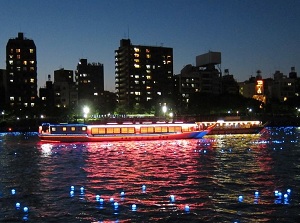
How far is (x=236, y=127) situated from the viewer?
8838 centimetres

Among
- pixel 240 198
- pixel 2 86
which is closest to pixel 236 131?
pixel 240 198

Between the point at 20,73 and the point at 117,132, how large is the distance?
8831 centimetres

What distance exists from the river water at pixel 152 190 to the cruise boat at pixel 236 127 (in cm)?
4751

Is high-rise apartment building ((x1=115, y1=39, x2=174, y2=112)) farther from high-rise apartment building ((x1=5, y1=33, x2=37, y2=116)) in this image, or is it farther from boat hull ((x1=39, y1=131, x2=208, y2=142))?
boat hull ((x1=39, y1=131, x2=208, y2=142))

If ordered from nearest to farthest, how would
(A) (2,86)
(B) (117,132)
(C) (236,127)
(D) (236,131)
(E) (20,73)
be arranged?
(B) (117,132)
(D) (236,131)
(C) (236,127)
(E) (20,73)
(A) (2,86)

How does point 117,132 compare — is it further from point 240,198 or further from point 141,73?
point 141,73

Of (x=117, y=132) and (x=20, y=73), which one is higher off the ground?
(x=20, y=73)

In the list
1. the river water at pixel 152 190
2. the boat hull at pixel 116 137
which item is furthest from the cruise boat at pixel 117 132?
the river water at pixel 152 190

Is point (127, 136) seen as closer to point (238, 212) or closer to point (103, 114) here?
point (238, 212)

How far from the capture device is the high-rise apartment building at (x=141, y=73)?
163m

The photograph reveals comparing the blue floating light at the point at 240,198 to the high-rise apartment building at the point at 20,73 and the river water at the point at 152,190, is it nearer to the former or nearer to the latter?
the river water at the point at 152,190

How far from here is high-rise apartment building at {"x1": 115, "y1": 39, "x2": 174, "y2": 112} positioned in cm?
16338

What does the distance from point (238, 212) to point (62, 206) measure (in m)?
8.00

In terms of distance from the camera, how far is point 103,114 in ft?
487
